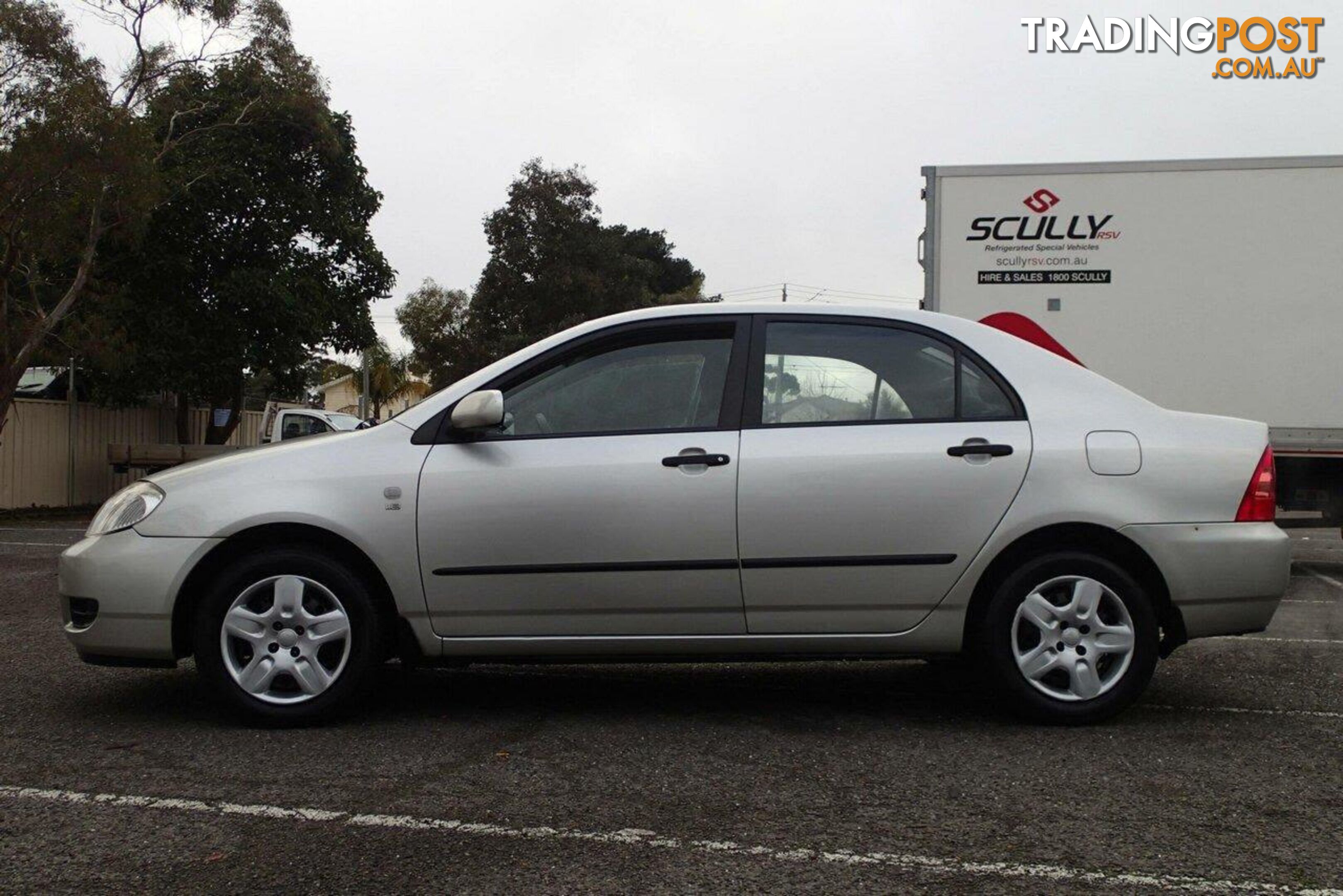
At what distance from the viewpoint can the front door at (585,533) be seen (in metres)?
4.72

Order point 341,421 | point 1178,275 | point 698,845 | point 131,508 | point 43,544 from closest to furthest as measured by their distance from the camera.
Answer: point 698,845 → point 131,508 → point 1178,275 → point 43,544 → point 341,421

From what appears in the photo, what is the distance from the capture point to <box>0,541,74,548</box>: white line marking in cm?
1365

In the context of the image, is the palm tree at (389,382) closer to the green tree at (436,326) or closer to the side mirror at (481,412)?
the green tree at (436,326)

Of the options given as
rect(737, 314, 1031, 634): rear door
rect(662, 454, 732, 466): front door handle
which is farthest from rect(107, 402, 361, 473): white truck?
rect(737, 314, 1031, 634): rear door

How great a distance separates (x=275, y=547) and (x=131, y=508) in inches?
22.8

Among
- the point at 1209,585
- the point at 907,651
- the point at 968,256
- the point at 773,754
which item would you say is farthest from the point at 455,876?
the point at 968,256

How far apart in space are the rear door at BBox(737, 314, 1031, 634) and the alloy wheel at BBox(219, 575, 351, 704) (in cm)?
153

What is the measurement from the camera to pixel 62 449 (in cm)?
2133

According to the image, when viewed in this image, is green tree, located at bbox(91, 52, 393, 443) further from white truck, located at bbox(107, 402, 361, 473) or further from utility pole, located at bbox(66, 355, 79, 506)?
white truck, located at bbox(107, 402, 361, 473)

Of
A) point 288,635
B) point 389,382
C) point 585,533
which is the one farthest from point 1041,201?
point 389,382

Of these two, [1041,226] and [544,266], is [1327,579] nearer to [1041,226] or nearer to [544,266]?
[1041,226]

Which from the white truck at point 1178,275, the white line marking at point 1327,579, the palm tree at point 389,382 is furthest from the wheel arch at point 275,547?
the palm tree at point 389,382

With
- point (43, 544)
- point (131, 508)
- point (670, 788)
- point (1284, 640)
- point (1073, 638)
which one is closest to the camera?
point (670, 788)

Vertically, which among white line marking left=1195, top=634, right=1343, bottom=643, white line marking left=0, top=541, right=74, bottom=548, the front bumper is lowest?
white line marking left=1195, top=634, right=1343, bottom=643
